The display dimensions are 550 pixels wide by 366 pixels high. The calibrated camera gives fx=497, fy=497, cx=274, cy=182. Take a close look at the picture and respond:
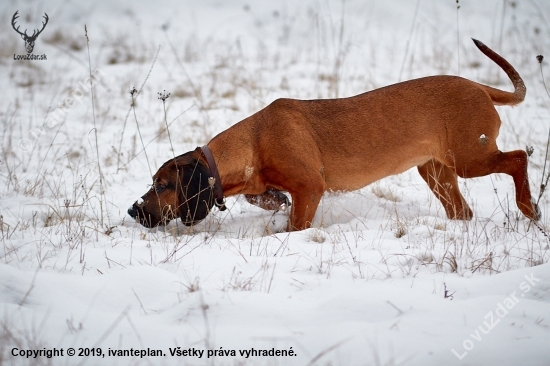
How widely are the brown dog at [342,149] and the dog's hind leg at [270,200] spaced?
0.01 metres

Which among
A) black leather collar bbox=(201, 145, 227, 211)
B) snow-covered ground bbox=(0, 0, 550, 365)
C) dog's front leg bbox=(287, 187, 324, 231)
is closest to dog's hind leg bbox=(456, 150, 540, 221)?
snow-covered ground bbox=(0, 0, 550, 365)

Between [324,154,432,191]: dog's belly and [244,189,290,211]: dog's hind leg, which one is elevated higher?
[324,154,432,191]: dog's belly

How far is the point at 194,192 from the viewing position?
13.2 ft

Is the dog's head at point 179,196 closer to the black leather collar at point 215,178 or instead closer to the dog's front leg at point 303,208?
the black leather collar at point 215,178

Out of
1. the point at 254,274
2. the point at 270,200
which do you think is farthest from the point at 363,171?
the point at 254,274

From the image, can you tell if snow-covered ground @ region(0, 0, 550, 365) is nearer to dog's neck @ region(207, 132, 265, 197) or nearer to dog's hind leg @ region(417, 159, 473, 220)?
dog's hind leg @ region(417, 159, 473, 220)

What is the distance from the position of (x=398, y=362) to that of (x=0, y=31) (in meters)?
12.7

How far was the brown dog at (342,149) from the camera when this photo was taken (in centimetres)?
413

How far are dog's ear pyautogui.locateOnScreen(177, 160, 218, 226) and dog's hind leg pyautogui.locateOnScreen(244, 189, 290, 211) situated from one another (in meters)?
0.77

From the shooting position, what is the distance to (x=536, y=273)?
2494mm

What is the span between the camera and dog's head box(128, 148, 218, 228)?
4.02 m

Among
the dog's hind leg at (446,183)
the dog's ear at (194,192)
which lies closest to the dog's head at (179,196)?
the dog's ear at (194,192)

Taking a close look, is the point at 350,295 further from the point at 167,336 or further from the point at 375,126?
the point at 375,126

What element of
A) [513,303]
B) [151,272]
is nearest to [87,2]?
[151,272]
